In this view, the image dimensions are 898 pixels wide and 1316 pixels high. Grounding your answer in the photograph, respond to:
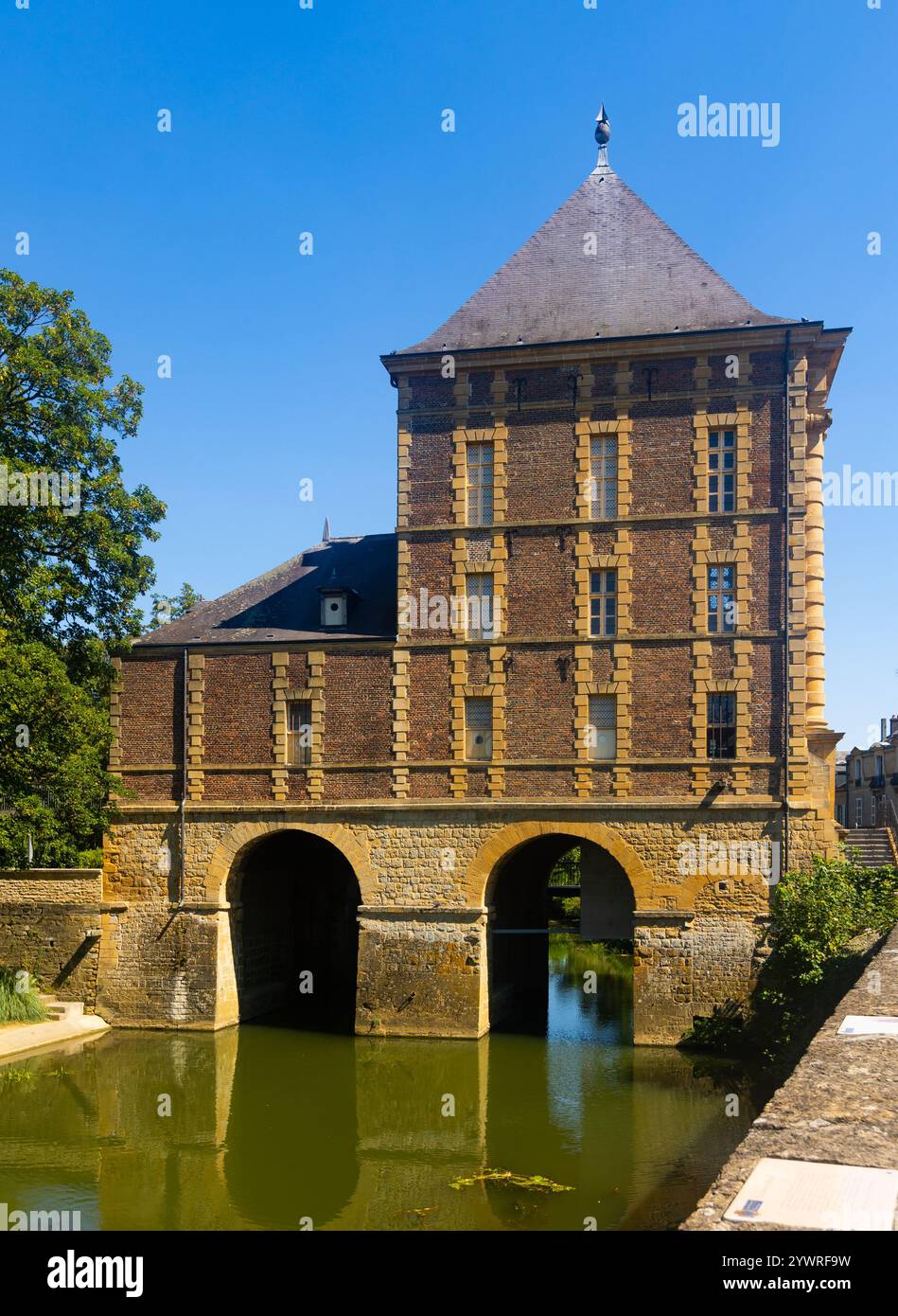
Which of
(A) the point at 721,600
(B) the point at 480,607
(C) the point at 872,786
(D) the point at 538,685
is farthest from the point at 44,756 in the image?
(C) the point at 872,786

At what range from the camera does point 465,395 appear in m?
25.3

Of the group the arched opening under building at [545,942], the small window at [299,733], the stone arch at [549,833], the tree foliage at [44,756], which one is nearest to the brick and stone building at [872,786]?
the arched opening under building at [545,942]

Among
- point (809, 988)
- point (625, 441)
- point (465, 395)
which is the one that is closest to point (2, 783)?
point (465, 395)

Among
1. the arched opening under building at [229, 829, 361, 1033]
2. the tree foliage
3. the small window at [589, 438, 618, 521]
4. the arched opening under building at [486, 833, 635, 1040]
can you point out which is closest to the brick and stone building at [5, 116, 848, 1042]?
the small window at [589, 438, 618, 521]

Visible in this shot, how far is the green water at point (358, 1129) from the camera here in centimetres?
1420

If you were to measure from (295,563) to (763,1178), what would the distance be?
946 inches

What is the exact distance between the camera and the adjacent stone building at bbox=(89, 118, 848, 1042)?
76.8ft

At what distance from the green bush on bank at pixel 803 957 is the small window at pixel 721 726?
273 cm

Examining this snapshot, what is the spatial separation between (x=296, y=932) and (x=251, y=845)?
558 centimetres

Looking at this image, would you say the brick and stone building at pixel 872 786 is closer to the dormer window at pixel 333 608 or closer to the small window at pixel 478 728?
the small window at pixel 478 728

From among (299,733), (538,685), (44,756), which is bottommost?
(44,756)

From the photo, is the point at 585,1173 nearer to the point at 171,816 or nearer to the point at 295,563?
the point at 171,816

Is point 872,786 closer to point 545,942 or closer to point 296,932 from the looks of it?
point 545,942

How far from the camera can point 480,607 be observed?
24953 mm
